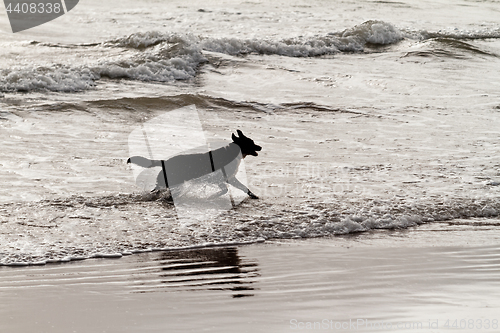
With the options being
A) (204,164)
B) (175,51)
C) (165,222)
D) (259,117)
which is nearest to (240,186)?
(204,164)

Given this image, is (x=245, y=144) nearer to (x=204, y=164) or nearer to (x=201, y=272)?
(x=204, y=164)

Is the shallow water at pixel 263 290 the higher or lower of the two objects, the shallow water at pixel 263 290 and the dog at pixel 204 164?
the lower

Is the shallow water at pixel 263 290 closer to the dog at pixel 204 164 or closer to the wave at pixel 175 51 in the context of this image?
the dog at pixel 204 164

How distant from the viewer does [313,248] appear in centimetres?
511

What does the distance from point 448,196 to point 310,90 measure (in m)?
6.16

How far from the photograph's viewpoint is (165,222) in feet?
18.3

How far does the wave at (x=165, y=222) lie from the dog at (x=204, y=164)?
23cm

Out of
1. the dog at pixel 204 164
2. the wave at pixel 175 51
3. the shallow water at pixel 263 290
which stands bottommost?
the shallow water at pixel 263 290

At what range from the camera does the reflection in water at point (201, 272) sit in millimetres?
4180

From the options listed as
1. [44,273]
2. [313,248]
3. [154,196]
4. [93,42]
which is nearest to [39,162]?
[154,196]

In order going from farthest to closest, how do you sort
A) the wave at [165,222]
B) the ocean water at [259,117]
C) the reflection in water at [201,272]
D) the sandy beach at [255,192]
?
the ocean water at [259,117]
the wave at [165,222]
the reflection in water at [201,272]
the sandy beach at [255,192]

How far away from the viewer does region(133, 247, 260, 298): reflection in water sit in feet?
13.7

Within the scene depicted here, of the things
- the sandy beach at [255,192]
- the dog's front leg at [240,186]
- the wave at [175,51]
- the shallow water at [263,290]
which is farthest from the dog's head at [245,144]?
the wave at [175,51]

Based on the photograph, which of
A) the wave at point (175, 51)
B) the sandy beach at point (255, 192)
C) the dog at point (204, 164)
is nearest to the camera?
the sandy beach at point (255, 192)
